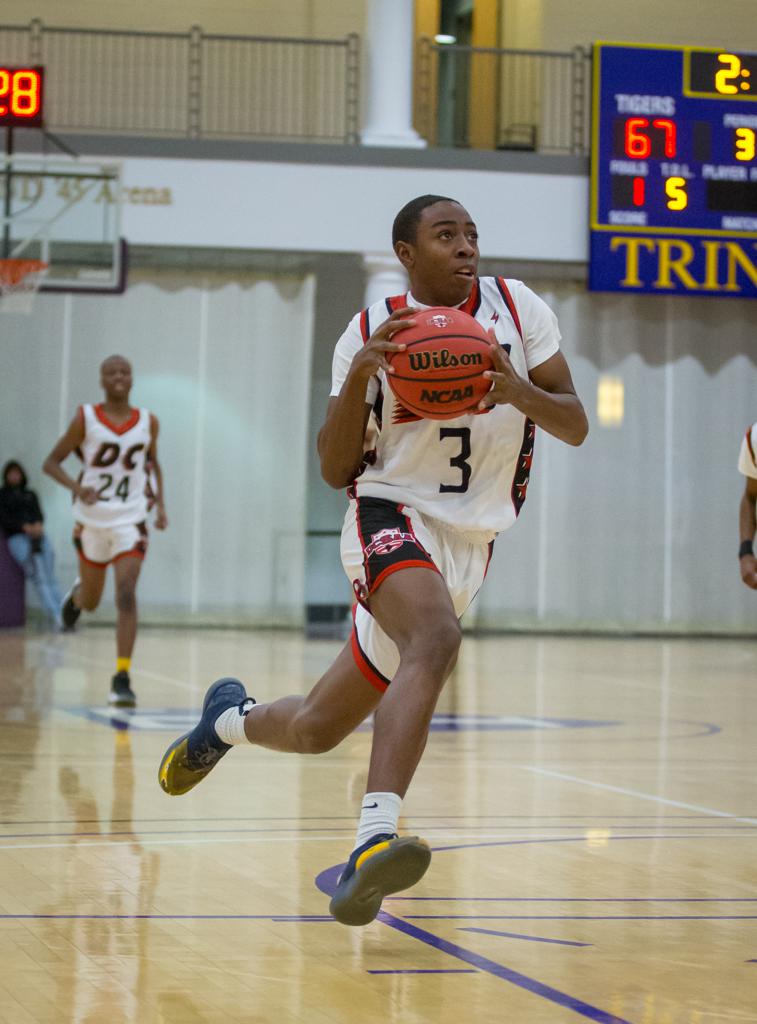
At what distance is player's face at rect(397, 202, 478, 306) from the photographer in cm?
385

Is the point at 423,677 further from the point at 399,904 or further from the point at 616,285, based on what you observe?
the point at 616,285

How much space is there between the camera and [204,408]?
17609mm

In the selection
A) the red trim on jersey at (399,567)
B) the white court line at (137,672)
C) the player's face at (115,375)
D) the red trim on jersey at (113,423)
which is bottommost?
the white court line at (137,672)

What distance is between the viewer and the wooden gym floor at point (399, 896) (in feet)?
9.98

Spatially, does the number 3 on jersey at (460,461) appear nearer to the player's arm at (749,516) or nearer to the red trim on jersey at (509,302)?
the red trim on jersey at (509,302)

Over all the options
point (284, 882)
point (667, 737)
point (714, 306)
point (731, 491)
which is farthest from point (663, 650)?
point (284, 882)

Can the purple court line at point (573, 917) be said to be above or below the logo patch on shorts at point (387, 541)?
below

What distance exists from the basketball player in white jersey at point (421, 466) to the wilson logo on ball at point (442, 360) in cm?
4

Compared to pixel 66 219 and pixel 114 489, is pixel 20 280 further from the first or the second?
pixel 114 489

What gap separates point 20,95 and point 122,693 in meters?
6.35

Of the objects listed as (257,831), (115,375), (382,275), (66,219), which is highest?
(382,275)

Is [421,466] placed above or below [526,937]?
above

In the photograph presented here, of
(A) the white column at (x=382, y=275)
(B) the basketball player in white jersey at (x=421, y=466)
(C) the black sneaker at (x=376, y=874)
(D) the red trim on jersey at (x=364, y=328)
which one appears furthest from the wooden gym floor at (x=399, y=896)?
(A) the white column at (x=382, y=275)

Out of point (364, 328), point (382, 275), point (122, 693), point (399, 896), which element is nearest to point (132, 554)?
point (122, 693)
